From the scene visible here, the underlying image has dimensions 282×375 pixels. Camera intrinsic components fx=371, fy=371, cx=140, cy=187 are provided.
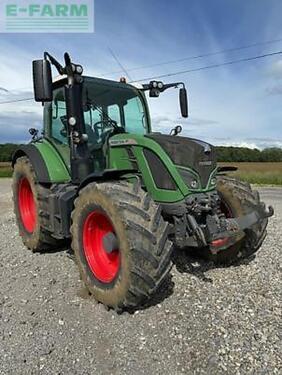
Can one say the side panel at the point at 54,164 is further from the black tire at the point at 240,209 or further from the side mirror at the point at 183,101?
the black tire at the point at 240,209

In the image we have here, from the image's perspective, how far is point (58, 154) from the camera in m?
5.14

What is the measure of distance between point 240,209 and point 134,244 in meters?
1.77

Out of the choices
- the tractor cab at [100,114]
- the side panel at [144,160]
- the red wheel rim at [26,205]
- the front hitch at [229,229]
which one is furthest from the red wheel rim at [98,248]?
the red wheel rim at [26,205]

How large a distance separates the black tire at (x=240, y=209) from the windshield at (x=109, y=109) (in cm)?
140

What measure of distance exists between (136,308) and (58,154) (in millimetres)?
2529

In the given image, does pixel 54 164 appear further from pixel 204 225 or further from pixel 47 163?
pixel 204 225

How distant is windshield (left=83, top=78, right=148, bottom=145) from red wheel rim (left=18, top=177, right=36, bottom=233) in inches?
75.2

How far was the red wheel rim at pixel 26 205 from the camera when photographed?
5961mm

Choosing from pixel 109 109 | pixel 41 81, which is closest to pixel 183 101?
pixel 109 109

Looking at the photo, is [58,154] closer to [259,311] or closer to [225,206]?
[225,206]

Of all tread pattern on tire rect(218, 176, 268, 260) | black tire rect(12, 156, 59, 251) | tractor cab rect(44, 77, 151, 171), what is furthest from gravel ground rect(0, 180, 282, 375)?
tractor cab rect(44, 77, 151, 171)

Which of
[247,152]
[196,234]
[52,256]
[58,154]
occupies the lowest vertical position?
[247,152]

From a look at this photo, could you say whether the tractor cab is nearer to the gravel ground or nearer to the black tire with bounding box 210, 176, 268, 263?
the black tire with bounding box 210, 176, 268, 263

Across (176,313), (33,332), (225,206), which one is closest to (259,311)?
(176,313)
